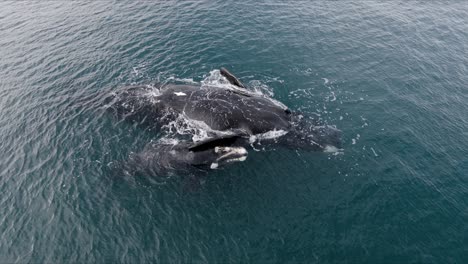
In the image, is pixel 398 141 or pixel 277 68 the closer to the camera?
pixel 398 141

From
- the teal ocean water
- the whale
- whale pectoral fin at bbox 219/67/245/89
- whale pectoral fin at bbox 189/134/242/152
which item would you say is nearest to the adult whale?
whale pectoral fin at bbox 219/67/245/89

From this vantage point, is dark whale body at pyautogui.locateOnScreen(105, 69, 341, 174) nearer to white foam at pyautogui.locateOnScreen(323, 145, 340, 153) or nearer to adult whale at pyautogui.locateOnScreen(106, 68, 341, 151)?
adult whale at pyautogui.locateOnScreen(106, 68, 341, 151)

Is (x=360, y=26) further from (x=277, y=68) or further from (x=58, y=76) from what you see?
(x=58, y=76)

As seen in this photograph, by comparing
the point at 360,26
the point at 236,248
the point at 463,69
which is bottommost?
the point at 236,248

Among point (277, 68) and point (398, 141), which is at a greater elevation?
point (277, 68)

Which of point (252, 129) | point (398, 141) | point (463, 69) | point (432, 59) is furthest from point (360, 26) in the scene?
point (252, 129)

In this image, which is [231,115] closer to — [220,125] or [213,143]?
[220,125]

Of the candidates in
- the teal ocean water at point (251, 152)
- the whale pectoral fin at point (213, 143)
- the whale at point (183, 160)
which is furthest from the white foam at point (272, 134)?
the whale pectoral fin at point (213, 143)
